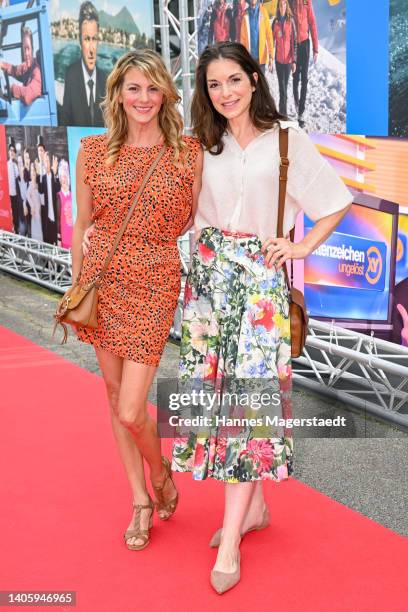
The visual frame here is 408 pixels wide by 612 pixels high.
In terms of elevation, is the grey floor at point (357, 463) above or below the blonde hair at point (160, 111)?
below

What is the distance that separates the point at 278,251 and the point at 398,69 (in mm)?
1914

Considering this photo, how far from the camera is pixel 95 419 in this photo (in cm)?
414

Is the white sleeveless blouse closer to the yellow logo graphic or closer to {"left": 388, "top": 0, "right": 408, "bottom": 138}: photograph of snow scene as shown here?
{"left": 388, "top": 0, "right": 408, "bottom": 138}: photograph of snow scene

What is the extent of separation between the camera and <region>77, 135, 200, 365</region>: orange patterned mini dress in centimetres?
259

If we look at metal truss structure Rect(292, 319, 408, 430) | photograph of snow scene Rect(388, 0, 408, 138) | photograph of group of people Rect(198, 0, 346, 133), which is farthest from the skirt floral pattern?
photograph of group of people Rect(198, 0, 346, 133)

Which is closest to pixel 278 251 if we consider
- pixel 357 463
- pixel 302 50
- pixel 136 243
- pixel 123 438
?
pixel 136 243

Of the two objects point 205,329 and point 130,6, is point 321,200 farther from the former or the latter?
point 130,6

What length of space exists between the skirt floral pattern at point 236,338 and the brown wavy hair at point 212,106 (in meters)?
0.31

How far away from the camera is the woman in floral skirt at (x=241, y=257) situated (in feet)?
8.20

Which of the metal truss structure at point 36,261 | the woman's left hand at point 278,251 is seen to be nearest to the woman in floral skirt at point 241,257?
the woman's left hand at point 278,251

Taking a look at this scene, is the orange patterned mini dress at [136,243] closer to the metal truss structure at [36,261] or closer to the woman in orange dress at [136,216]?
the woman in orange dress at [136,216]

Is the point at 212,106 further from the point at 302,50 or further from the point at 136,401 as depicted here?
the point at 302,50

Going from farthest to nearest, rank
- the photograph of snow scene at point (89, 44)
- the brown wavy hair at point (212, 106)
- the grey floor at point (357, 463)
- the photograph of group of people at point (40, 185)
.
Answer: the photograph of group of people at point (40, 185), the photograph of snow scene at point (89, 44), the grey floor at point (357, 463), the brown wavy hair at point (212, 106)

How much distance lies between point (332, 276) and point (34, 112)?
4.34 metres
